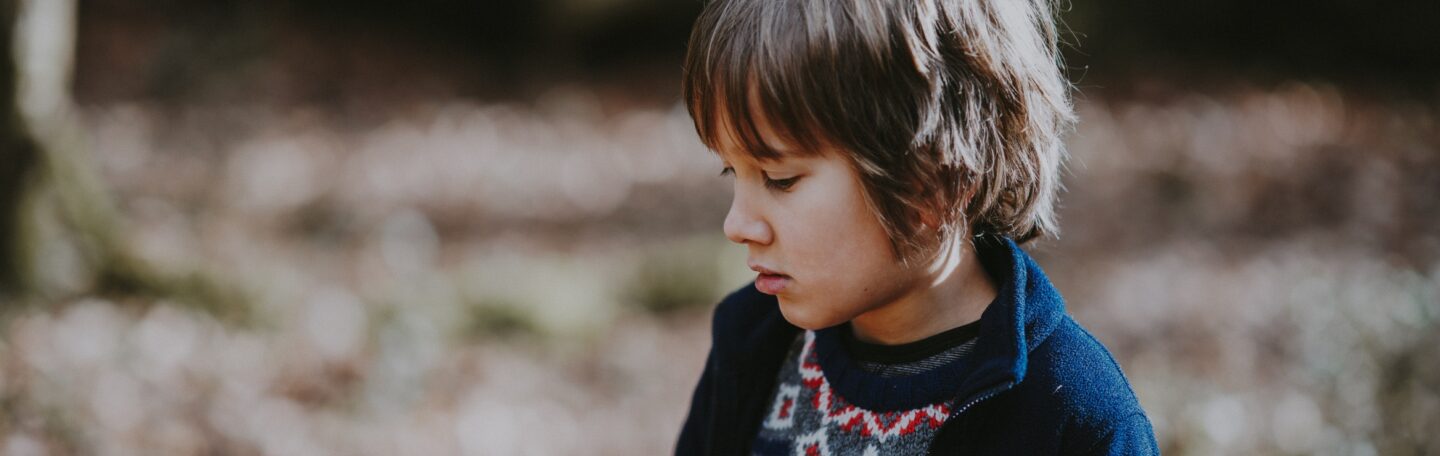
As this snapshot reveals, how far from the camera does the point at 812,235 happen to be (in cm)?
153

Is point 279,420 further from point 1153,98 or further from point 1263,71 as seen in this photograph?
point 1263,71

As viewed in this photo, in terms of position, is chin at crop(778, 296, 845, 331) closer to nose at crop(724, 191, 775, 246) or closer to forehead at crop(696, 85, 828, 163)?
nose at crop(724, 191, 775, 246)

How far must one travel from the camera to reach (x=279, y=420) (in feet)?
12.2

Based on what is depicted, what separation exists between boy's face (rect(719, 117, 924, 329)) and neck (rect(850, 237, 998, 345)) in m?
0.05

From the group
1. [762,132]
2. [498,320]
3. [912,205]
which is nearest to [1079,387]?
[912,205]

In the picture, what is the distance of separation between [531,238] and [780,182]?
4.70 metres

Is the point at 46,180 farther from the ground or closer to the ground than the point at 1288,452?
farther from the ground

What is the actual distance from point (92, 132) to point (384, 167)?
1864 mm

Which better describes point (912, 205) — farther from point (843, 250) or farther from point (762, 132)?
point (762, 132)

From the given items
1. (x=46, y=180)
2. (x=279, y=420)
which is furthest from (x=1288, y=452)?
(x=46, y=180)

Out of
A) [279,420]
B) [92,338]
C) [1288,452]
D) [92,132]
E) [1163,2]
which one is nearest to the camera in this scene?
[1288,452]

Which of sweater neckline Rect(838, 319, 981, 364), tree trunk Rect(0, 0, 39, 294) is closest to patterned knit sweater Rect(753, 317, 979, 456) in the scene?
sweater neckline Rect(838, 319, 981, 364)

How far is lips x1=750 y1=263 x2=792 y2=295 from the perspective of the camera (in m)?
1.59

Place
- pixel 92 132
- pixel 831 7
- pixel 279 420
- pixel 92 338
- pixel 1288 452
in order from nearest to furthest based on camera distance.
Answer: pixel 831 7 < pixel 1288 452 < pixel 279 420 < pixel 92 338 < pixel 92 132
